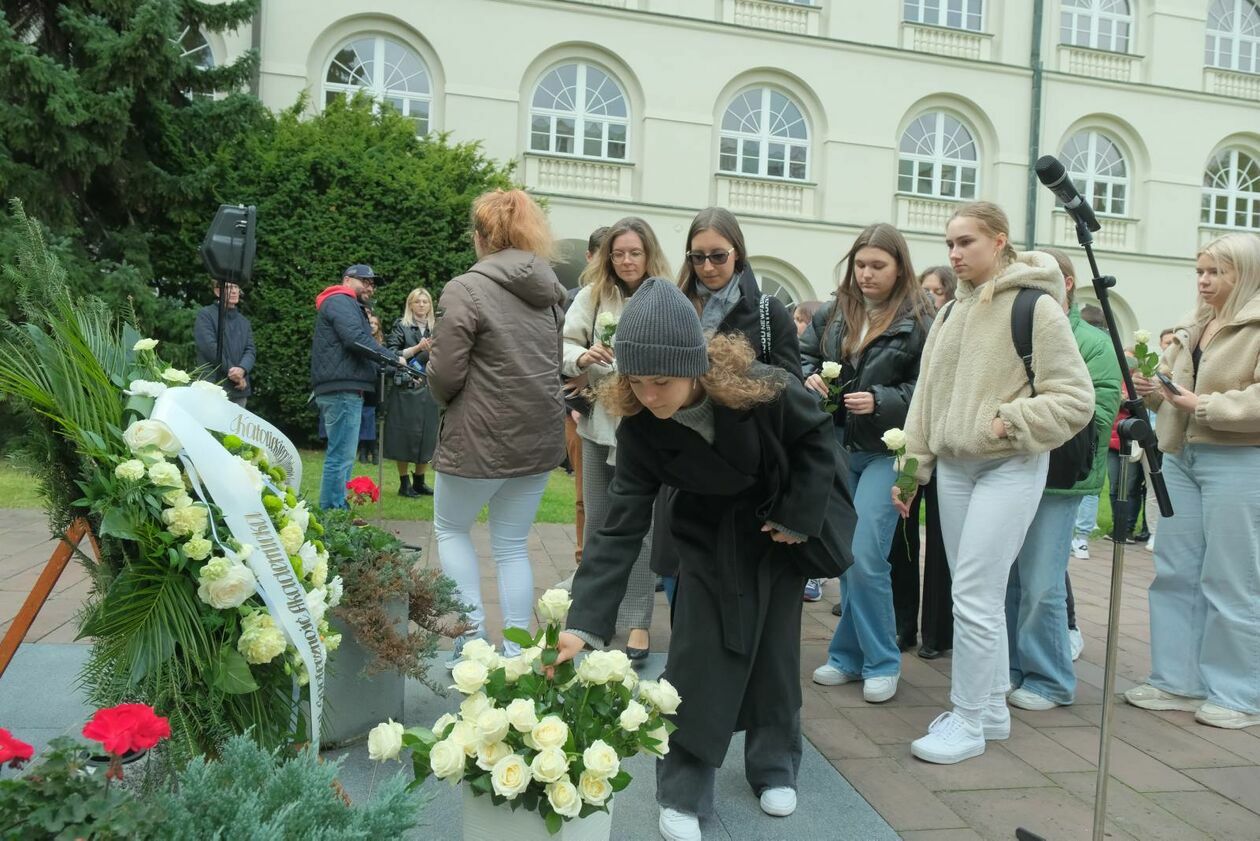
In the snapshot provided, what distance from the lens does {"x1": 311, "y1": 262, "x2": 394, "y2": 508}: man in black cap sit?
7973mm

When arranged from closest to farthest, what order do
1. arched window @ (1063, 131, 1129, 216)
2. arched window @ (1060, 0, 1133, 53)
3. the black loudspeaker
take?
the black loudspeaker, arched window @ (1060, 0, 1133, 53), arched window @ (1063, 131, 1129, 216)

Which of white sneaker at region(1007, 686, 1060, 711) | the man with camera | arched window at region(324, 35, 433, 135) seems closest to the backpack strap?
white sneaker at region(1007, 686, 1060, 711)

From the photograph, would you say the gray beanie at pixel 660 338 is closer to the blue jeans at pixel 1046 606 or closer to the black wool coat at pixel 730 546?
the black wool coat at pixel 730 546

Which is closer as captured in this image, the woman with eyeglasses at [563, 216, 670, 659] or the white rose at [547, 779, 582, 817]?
the white rose at [547, 779, 582, 817]

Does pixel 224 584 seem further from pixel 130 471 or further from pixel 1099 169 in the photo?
pixel 1099 169

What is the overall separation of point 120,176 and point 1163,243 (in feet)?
68.3

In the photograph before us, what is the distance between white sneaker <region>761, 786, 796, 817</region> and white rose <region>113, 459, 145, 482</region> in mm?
2128

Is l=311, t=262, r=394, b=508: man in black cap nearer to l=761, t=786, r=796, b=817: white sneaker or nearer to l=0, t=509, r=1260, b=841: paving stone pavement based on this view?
l=0, t=509, r=1260, b=841: paving stone pavement

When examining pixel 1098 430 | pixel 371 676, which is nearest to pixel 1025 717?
pixel 1098 430

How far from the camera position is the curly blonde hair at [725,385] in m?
2.72

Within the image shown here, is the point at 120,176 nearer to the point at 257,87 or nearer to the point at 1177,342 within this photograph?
the point at 257,87

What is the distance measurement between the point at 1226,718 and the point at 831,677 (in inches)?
65.3

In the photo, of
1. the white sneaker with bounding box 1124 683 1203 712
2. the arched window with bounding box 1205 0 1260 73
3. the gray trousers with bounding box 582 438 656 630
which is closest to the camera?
the white sneaker with bounding box 1124 683 1203 712

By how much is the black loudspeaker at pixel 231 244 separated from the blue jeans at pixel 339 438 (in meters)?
2.09
